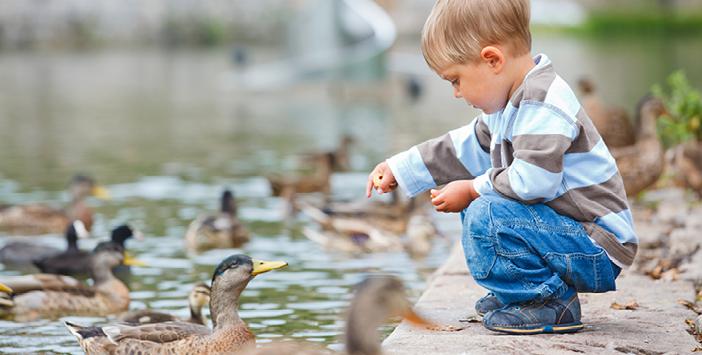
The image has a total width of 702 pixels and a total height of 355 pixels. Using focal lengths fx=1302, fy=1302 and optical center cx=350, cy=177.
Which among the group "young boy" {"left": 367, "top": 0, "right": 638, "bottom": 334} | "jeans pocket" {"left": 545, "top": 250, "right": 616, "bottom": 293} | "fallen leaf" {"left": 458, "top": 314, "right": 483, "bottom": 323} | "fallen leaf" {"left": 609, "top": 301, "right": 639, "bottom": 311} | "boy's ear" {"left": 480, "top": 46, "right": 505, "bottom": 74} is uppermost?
"boy's ear" {"left": 480, "top": 46, "right": 505, "bottom": 74}

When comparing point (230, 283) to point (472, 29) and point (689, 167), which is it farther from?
point (689, 167)

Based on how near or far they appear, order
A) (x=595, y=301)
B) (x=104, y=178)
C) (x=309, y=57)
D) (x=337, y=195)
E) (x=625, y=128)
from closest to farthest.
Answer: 1. (x=595, y=301)
2. (x=625, y=128)
3. (x=337, y=195)
4. (x=104, y=178)
5. (x=309, y=57)

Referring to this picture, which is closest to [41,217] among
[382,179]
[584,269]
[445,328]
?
[382,179]

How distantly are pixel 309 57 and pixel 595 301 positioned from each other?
23999mm

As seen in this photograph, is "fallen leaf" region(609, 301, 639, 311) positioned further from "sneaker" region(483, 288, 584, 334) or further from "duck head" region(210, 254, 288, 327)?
"duck head" region(210, 254, 288, 327)

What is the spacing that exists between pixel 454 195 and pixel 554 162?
46cm

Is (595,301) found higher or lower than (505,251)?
lower

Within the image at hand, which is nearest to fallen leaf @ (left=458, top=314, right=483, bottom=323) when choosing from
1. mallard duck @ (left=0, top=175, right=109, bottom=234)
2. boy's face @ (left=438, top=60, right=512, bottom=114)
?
boy's face @ (left=438, top=60, right=512, bottom=114)

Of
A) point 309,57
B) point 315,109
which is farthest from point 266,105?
point 309,57

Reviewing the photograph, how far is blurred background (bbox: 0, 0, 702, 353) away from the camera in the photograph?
9039mm

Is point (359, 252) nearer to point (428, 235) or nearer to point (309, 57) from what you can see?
point (428, 235)

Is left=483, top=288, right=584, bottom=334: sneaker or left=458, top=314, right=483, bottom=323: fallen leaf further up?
left=483, top=288, right=584, bottom=334: sneaker

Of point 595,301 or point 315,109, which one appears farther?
point 315,109

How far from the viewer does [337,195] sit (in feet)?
42.6
